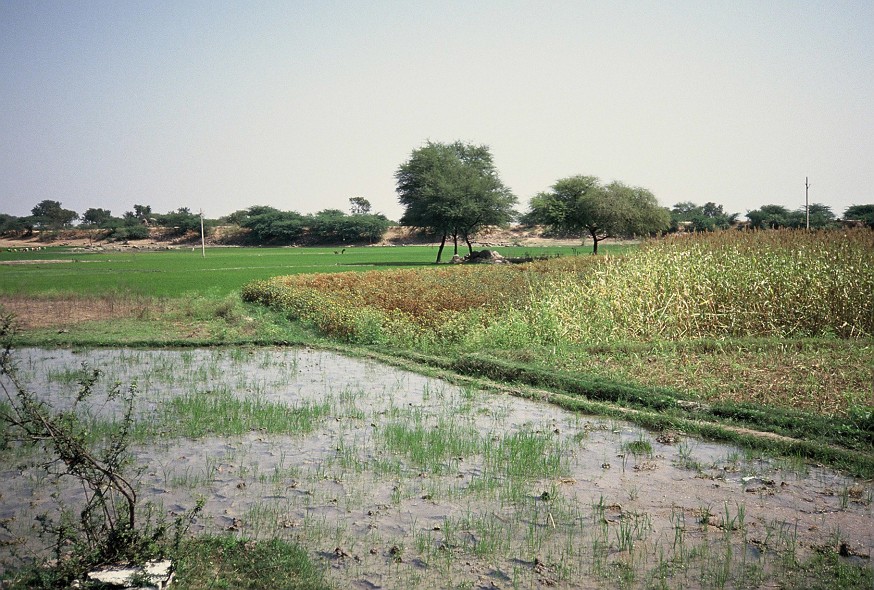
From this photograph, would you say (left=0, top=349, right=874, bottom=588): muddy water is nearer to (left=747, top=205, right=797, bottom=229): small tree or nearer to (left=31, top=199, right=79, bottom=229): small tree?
(left=747, top=205, right=797, bottom=229): small tree

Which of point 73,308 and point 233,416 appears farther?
point 73,308

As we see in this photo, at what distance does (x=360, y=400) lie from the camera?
27.8 feet

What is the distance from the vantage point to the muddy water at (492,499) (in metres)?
4.15

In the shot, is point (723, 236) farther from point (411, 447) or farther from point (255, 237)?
point (255, 237)

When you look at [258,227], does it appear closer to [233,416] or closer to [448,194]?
[448,194]

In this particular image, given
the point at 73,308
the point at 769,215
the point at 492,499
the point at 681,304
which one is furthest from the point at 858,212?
the point at 492,499

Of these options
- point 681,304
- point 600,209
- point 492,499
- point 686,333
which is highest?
point 600,209

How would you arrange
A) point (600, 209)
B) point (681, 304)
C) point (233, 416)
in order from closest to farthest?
point (233, 416) < point (681, 304) < point (600, 209)

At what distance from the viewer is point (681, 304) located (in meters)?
12.5

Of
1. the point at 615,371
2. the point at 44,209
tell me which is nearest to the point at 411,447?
the point at 615,371

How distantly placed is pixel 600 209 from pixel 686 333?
28507mm

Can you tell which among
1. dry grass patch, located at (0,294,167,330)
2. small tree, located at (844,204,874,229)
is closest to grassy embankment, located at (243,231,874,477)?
dry grass patch, located at (0,294,167,330)

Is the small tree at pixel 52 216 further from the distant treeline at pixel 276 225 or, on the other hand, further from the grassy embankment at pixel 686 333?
the grassy embankment at pixel 686 333

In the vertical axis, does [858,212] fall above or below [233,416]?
above
